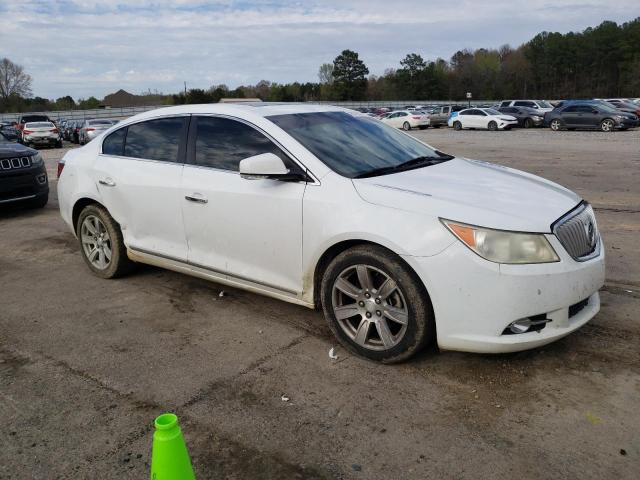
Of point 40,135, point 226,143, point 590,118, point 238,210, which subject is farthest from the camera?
point 40,135

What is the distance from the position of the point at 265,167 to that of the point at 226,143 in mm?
771

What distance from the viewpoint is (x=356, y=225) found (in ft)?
11.4

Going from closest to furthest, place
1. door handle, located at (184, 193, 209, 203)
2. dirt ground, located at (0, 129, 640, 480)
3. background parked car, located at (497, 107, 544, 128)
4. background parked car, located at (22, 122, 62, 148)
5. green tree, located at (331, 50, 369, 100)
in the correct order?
dirt ground, located at (0, 129, 640, 480)
door handle, located at (184, 193, 209, 203)
background parked car, located at (22, 122, 62, 148)
background parked car, located at (497, 107, 544, 128)
green tree, located at (331, 50, 369, 100)

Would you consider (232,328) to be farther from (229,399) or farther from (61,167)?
(61,167)

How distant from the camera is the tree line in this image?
8675 centimetres

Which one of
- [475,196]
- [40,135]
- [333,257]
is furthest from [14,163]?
[40,135]

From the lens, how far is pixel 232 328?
430 cm

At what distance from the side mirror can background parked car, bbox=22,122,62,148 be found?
3035 centimetres

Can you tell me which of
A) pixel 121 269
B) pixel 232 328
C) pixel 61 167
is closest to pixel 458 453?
pixel 232 328

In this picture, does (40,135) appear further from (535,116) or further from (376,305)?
(376,305)

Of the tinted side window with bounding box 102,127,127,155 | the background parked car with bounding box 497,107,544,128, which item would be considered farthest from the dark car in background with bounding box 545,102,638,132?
the tinted side window with bounding box 102,127,127,155

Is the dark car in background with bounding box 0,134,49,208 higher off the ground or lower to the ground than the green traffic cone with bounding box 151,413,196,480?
higher

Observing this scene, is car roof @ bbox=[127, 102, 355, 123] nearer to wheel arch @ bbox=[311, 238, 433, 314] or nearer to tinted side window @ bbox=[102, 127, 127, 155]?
tinted side window @ bbox=[102, 127, 127, 155]

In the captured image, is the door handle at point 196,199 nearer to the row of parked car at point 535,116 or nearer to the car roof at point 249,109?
the car roof at point 249,109
